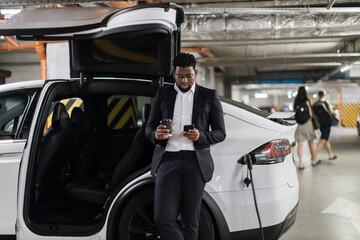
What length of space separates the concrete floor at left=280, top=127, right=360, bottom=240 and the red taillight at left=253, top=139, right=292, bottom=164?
1.28 meters

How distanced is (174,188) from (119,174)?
0.69 m

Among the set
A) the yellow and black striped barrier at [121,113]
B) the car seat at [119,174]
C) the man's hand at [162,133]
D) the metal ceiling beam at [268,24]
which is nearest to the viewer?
the man's hand at [162,133]

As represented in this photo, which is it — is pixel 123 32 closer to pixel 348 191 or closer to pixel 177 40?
pixel 177 40

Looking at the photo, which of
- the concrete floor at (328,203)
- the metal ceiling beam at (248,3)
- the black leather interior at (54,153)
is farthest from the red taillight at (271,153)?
the metal ceiling beam at (248,3)

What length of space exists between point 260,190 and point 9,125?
2.44 metres

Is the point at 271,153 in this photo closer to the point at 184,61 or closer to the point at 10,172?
the point at 184,61

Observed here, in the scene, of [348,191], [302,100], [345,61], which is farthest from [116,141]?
[345,61]

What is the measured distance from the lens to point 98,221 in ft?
8.83

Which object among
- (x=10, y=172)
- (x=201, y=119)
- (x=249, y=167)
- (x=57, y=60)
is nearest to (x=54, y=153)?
(x=10, y=172)

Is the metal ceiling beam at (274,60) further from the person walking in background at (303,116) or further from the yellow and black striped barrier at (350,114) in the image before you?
the yellow and black striped barrier at (350,114)

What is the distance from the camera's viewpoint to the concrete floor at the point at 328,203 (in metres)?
3.51

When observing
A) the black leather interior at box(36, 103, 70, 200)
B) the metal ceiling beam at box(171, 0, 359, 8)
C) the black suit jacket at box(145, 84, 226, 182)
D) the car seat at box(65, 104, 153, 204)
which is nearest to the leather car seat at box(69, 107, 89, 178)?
the black leather interior at box(36, 103, 70, 200)

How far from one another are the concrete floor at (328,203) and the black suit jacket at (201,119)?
1704 mm

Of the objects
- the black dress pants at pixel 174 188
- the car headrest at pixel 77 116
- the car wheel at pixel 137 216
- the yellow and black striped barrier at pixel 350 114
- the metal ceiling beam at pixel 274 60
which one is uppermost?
the metal ceiling beam at pixel 274 60
